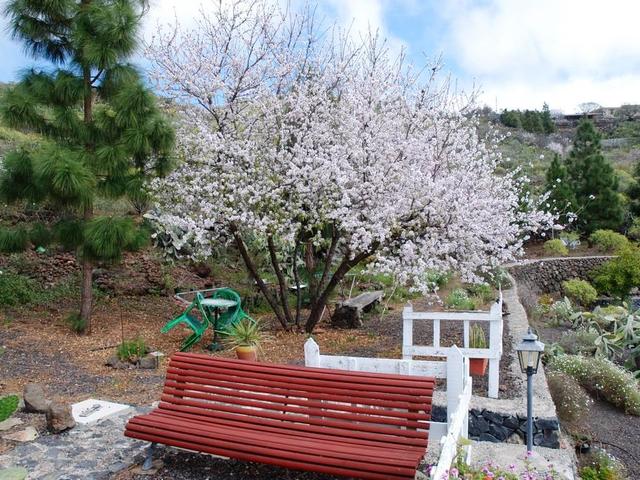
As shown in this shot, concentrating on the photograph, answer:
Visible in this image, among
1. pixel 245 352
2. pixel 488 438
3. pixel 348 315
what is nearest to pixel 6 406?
pixel 245 352

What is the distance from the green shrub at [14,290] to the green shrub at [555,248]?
17.3 m

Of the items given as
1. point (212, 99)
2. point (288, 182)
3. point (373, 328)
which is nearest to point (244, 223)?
point (288, 182)

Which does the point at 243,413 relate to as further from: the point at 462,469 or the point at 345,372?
the point at 462,469

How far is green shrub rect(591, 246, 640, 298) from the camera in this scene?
658 inches

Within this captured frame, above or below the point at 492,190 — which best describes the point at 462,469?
below

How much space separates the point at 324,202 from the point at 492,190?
9.16 feet

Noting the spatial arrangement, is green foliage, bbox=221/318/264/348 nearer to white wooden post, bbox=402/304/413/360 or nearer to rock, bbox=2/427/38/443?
white wooden post, bbox=402/304/413/360

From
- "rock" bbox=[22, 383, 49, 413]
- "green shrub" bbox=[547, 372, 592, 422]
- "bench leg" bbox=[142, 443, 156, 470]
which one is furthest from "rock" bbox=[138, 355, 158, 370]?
"green shrub" bbox=[547, 372, 592, 422]

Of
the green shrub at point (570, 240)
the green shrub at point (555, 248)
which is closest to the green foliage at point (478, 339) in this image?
the green shrub at point (555, 248)

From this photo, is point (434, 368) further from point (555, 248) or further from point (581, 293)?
point (555, 248)

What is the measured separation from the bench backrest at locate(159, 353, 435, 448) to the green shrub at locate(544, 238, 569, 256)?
1871 centimetres

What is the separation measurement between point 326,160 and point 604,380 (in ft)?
15.4

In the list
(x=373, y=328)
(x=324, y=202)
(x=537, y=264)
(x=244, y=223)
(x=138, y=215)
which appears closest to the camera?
(x=324, y=202)

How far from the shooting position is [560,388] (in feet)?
21.0
